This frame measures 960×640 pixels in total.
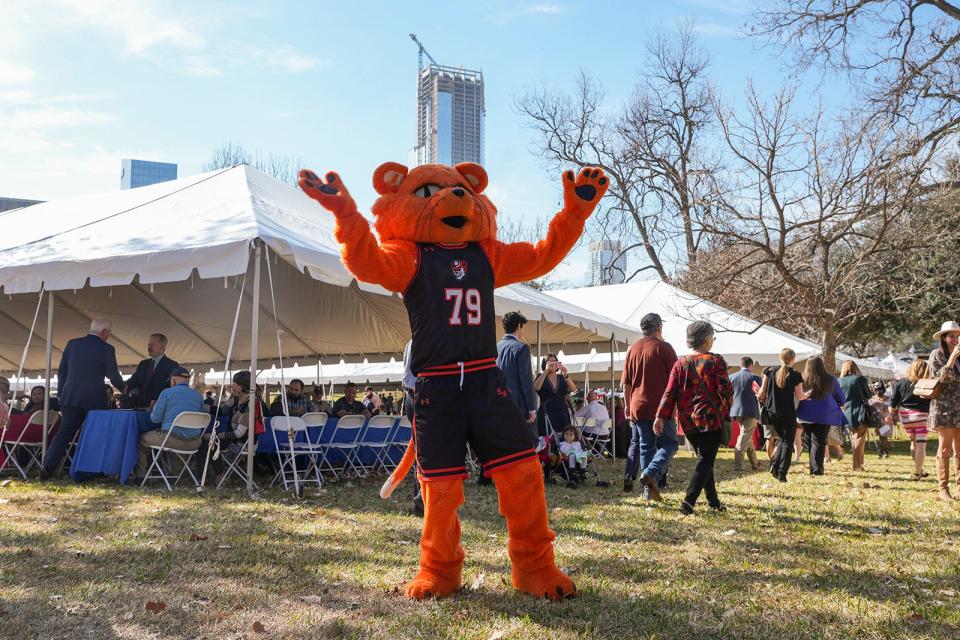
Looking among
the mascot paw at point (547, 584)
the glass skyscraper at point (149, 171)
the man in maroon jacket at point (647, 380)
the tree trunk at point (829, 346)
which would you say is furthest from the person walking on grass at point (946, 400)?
the glass skyscraper at point (149, 171)

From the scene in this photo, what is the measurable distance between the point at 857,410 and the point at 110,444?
9475 mm

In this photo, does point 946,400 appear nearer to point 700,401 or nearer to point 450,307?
point 700,401

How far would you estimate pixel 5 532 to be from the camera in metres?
5.07

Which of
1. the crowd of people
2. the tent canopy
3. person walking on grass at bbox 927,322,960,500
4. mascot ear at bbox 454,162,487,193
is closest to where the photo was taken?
mascot ear at bbox 454,162,487,193

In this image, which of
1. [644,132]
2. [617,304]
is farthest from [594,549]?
[644,132]

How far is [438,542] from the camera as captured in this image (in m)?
3.60

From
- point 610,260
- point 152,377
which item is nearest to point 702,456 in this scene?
point 152,377

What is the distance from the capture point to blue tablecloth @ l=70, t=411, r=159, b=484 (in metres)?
7.81

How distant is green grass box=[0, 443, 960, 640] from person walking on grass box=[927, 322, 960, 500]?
41 centimetres

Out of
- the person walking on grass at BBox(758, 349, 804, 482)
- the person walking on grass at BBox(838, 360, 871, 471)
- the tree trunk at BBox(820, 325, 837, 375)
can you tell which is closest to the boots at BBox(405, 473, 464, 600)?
the person walking on grass at BBox(758, 349, 804, 482)

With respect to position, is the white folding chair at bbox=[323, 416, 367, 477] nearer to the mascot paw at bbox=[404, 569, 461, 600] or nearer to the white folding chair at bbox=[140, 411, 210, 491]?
the white folding chair at bbox=[140, 411, 210, 491]

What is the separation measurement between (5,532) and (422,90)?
74407 mm

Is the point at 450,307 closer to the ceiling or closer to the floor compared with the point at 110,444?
closer to the ceiling

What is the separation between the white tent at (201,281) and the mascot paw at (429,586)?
382 centimetres
